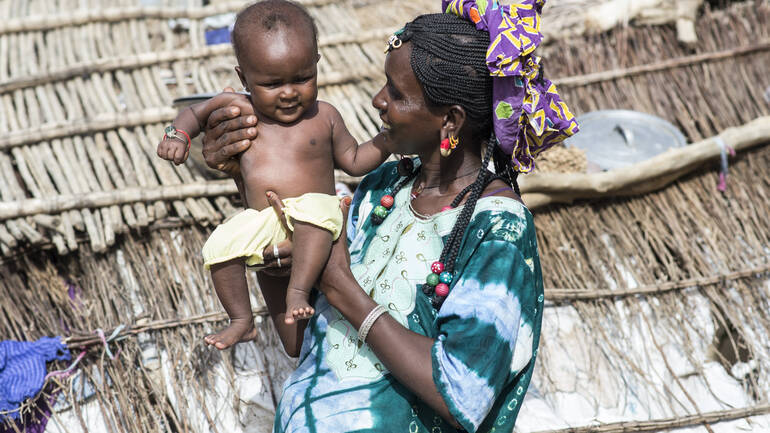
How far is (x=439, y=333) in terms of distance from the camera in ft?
5.77

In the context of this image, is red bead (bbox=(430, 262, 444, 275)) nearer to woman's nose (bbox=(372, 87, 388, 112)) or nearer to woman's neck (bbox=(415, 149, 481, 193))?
woman's neck (bbox=(415, 149, 481, 193))

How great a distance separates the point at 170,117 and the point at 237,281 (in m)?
2.08

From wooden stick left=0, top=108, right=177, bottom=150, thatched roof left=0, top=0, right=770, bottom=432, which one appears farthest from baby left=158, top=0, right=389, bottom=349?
wooden stick left=0, top=108, right=177, bottom=150

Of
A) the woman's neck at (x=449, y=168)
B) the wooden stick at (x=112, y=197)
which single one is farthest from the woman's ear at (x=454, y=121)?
the wooden stick at (x=112, y=197)

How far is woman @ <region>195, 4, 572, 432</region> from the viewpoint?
66.8 inches

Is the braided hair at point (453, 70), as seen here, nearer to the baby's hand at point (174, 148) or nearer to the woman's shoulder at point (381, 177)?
the woman's shoulder at point (381, 177)

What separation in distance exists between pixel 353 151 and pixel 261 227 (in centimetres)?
43

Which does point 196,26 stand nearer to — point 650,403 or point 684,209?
point 684,209

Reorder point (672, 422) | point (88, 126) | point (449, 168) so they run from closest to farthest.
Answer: point (449, 168) < point (672, 422) < point (88, 126)

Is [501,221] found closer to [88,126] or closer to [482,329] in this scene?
[482,329]

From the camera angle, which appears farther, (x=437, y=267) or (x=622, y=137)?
(x=622, y=137)

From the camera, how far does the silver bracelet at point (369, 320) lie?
175 cm

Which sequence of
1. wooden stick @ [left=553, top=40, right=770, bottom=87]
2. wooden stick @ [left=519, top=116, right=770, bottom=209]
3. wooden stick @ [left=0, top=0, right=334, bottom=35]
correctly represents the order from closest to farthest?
1. wooden stick @ [left=519, top=116, right=770, bottom=209]
2. wooden stick @ [left=0, top=0, right=334, bottom=35]
3. wooden stick @ [left=553, top=40, right=770, bottom=87]

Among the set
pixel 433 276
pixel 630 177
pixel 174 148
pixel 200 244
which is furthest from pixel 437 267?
pixel 630 177
